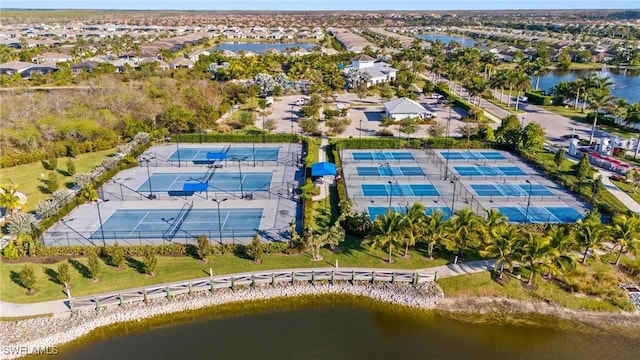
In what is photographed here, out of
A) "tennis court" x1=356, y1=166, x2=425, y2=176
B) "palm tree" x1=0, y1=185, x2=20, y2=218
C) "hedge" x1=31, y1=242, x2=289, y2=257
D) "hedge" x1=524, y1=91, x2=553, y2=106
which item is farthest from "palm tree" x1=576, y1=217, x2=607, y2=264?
"hedge" x1=524, y1=91, x2=553, y2=106

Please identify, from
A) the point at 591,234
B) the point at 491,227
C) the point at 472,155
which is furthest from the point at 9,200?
the point at 472,155

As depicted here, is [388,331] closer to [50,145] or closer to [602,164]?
[602,164]

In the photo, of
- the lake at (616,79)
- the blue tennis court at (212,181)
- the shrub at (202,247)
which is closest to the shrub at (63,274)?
the shrub at (202,247)

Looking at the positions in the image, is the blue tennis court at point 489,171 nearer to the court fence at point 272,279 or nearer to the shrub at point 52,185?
the court fence at point 272,279

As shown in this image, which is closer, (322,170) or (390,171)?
(322,170)

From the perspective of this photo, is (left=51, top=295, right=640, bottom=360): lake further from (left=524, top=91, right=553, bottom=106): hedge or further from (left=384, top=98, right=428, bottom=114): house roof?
(left=524, top=91, right=553, bottom=106): hedge

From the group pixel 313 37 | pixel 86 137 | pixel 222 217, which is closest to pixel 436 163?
pixel 222 217

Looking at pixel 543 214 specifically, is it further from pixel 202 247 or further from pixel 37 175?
pixel 37 175
